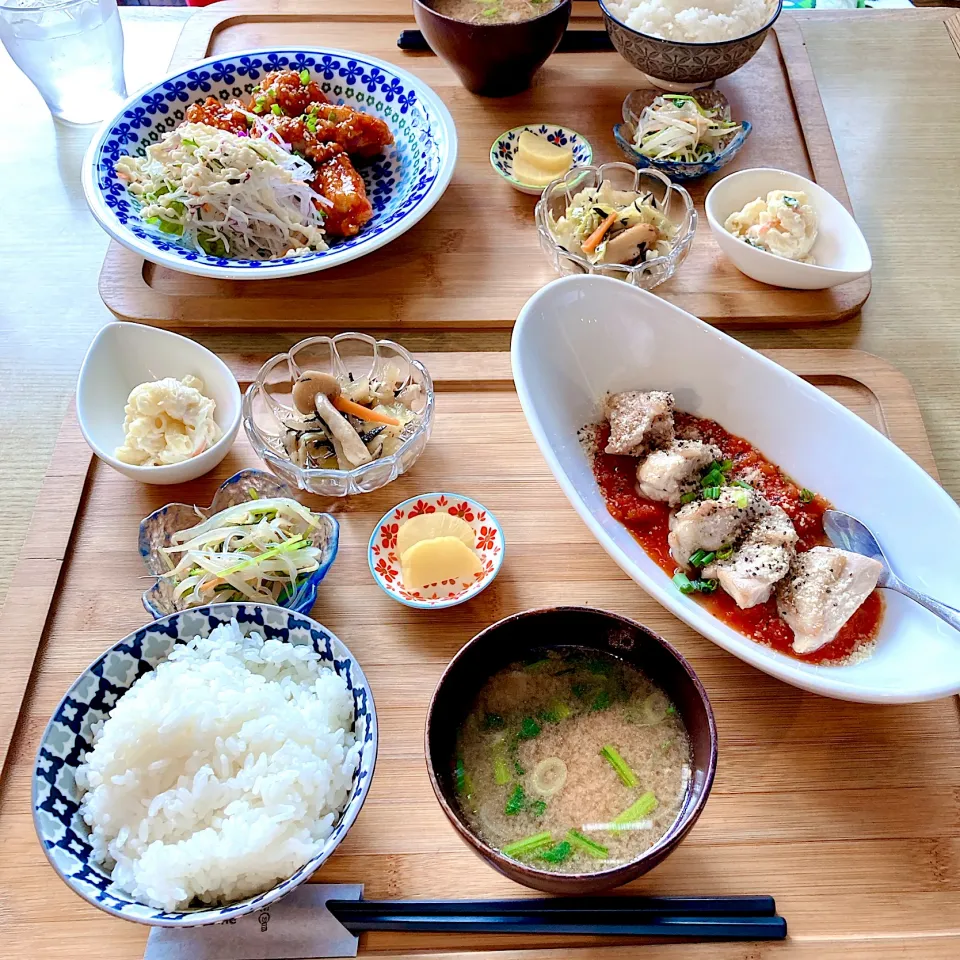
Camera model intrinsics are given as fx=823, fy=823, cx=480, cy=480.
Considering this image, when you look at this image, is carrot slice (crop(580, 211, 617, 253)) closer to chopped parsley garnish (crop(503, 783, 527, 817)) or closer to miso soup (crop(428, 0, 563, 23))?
miso soup (crop(428, 0, 563, 23))

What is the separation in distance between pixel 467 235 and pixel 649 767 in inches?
63.0

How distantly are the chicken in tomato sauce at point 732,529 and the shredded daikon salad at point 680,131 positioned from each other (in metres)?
0.99

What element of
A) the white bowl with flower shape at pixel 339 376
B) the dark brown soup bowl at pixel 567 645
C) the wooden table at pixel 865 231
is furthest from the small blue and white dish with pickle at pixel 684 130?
the dark brown soup bowl at pixel 567 645

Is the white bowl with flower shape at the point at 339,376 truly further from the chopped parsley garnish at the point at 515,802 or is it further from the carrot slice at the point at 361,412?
the chopped parsley garnish at the point at 515,802

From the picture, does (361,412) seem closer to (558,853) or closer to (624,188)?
(558,853)

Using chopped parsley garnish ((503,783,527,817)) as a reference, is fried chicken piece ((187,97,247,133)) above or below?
above

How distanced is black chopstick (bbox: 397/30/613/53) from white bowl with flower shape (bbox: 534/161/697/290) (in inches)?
31.6

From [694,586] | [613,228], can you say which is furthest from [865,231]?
[694,586]

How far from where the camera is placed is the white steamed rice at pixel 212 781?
117 cm

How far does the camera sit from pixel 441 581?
1603 mm

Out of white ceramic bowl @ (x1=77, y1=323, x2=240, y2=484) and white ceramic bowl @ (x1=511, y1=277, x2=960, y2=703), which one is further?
white ceramic bowl @ (x1=77, y1=323, x2=240, y2=484)

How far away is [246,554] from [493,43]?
1.81 m

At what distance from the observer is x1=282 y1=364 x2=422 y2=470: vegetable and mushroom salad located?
175 centimetres

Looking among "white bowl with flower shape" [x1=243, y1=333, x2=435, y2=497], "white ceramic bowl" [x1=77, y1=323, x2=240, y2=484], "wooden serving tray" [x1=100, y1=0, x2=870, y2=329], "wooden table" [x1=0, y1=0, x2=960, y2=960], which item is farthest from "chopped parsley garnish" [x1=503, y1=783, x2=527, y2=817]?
"wooden serving tray" [x1=100, y1=0, x2=870, y2=329]
